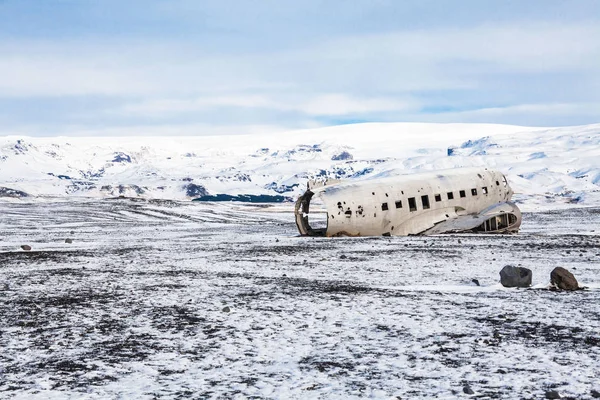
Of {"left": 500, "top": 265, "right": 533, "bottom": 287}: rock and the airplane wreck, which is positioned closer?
{"left": 500, "top": 265, "right": 533, "bottom": 287}: rock

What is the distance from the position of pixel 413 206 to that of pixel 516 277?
65.8 feet

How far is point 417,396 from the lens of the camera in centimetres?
812

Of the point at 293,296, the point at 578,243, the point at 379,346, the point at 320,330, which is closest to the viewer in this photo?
the point at 379,346

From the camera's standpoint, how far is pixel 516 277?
16.6m

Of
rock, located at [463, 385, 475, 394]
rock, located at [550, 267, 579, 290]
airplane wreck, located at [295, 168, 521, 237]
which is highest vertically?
airplane wreck, located at [295, 168, 521, 237]

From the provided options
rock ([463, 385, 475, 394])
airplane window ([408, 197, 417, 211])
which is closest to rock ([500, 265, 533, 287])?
rock ([463, 385, 475, 394])

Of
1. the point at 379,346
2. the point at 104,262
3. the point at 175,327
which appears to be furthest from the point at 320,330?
the point at 104,262

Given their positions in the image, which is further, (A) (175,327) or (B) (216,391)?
(A) (175,327)

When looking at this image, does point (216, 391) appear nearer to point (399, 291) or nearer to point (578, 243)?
point (399, 291)

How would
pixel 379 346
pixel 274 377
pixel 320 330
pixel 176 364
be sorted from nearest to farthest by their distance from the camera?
1. pixel 274 377
2. pixel 176 364
3. pixel 379 346
4. pixel 320 330

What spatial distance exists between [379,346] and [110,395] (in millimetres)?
4323

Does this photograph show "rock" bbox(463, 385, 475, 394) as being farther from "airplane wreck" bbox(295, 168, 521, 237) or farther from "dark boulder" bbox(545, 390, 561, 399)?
"airplane wreck" bbox(295, 168, 521, 237)

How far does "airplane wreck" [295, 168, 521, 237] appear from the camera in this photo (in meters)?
35.3

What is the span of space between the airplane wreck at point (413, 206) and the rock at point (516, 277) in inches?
730
